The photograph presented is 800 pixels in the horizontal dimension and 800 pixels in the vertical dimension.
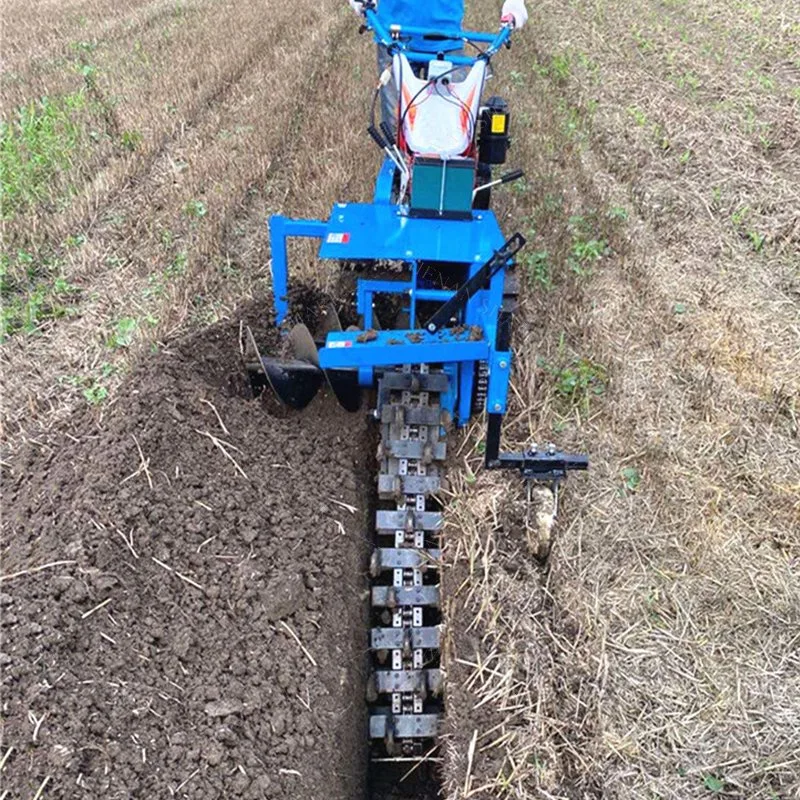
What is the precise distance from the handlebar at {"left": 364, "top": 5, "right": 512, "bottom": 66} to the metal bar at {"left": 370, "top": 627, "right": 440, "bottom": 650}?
10.1ft

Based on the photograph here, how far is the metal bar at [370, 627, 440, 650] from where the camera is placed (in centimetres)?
364

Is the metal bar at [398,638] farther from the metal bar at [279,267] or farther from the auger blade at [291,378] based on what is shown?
the metal bar at [279,267]

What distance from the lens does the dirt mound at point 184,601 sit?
2.79 metres

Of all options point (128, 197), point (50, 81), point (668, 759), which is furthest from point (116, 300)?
point (50, 81)

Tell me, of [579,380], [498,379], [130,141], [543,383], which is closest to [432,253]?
[498,379]

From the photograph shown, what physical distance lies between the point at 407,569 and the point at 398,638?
1.18 feet

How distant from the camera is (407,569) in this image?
3.87 m

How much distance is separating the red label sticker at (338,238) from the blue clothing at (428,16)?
1.53 metres

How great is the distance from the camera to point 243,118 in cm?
758

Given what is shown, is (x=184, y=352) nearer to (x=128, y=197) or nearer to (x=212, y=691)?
(x=212, y=691)

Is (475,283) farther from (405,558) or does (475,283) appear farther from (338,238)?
(405,558)

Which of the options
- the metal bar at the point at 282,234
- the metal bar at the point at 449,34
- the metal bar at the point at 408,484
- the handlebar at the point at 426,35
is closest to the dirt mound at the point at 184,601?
the metal bar at the point at 408,484

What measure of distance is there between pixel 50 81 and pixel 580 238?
626 cm

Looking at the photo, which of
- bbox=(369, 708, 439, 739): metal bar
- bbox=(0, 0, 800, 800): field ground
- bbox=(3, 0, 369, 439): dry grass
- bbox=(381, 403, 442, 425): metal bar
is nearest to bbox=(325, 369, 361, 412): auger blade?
bbox=(381, 403, 442, 425): metal bar
